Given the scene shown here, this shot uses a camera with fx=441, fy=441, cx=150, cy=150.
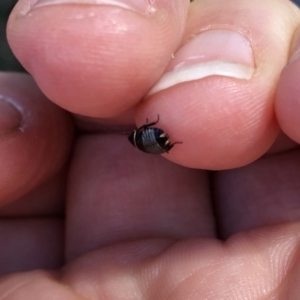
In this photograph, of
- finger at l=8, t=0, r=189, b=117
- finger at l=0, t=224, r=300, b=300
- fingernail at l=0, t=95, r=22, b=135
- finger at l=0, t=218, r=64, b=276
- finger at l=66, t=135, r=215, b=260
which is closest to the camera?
finger at l=8, t=0, r=189, b=117

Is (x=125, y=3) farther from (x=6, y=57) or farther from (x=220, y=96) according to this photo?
(x=6, y=57)

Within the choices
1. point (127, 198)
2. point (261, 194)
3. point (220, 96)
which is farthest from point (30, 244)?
point (220, 96)

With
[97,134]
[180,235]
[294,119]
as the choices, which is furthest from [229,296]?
[97,134]

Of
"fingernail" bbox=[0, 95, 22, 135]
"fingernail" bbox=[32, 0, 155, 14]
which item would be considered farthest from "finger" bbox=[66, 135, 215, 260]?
"fingernail" bbox=[32, 0, 155, 14]

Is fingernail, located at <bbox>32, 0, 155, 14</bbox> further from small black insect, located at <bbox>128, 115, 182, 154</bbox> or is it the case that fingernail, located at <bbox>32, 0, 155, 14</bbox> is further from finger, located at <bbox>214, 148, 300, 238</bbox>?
finger, located at <bbox>214, 148, 300, 238</bbox>

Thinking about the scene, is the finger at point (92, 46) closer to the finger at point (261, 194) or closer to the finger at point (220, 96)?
the finger at point (220, 96)

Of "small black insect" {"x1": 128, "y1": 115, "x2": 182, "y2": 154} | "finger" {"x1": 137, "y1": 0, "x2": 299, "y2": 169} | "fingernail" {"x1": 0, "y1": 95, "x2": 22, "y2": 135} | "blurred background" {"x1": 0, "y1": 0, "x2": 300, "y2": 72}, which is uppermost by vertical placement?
"finger" {"x1": 137, "y1": 0, "x2": 299, "y2": 169}

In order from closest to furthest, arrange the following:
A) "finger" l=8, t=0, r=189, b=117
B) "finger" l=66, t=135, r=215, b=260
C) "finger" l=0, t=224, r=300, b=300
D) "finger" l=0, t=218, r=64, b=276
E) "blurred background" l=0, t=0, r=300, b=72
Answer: "finger" l=8, t=0, r=189, b=117 → "finger" l=0, t=224, r=300, b=300 → "finger" l=66, t=135, r=215, b=260 → "finger" l=0, t=218, r=64, b=276 → "blurred background" l=0, t=0, r=300, b=72
